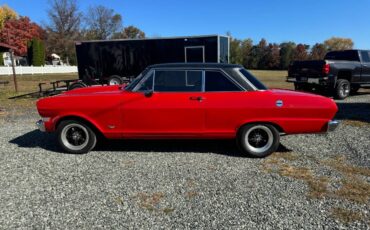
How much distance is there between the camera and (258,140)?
17.2ft

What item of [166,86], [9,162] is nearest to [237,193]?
[166,86]

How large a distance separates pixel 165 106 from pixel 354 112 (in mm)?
6822

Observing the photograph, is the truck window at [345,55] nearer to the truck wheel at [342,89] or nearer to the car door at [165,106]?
the truck wheel at [342,89]

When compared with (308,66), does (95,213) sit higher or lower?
lower

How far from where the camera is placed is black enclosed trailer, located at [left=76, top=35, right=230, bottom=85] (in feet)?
45.2

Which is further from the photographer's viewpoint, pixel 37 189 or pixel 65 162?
pixel 65 162

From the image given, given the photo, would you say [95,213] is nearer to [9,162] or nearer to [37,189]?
[37,189]

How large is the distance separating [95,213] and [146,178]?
107cm

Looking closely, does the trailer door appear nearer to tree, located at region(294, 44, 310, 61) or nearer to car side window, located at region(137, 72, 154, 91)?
car side window, located at region(137, 72, 154, 91)

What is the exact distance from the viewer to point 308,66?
12.0 metres

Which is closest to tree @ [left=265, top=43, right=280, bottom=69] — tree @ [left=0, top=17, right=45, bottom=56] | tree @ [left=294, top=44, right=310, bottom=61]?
tree @ [left=294, top=44, right=310, bottom=61]

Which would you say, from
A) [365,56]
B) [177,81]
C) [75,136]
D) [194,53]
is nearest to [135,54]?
[194,53]

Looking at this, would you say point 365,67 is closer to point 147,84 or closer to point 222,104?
point 222,104

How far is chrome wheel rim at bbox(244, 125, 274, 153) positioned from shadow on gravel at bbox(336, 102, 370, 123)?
13.9 feet
